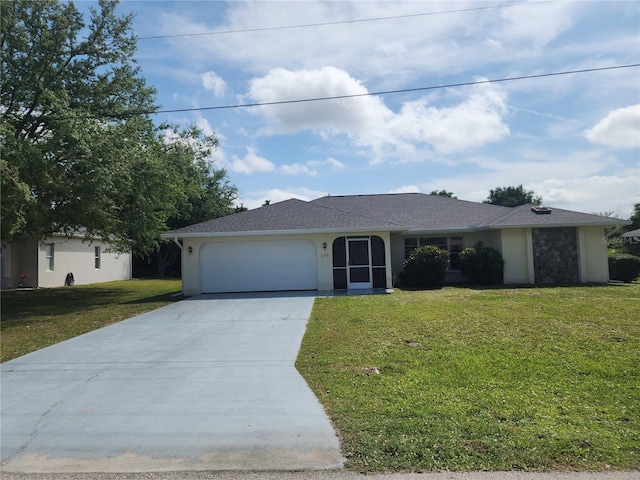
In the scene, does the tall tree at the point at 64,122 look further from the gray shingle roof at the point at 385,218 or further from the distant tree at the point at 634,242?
the distant tree at the point at 634,242

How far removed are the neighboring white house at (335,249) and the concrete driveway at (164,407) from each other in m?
8.15

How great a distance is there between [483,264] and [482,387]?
14.0 metres

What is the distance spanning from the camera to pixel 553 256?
736 inches

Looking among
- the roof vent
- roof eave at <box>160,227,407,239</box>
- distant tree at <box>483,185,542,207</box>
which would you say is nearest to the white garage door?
roof eave at <box>160,227,407,239</box>

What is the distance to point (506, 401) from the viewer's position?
519 cm

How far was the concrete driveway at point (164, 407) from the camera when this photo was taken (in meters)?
4.23

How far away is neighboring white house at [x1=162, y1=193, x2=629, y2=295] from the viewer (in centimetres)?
1756

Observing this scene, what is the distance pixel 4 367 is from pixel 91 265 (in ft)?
77.2

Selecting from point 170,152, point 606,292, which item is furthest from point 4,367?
point 606,292

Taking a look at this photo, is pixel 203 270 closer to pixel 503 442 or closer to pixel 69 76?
pixel 69 76

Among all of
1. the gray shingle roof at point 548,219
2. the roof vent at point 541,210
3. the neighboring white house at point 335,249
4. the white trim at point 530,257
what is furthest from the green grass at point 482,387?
the roof vent at point 541,210

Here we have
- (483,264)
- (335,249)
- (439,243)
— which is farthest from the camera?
(439,243)

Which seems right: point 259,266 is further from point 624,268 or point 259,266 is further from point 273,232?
point 624,268

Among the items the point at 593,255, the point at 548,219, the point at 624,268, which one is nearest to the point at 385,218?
the point at 548,219
